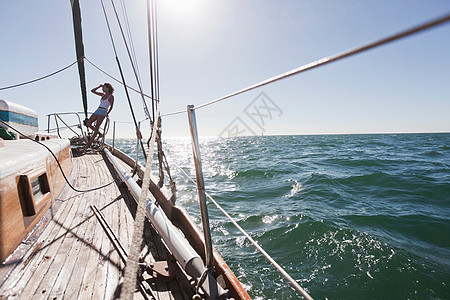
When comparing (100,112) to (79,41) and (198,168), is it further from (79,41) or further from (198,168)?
(198,168)

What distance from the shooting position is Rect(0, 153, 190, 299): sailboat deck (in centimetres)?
153

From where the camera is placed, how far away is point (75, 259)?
1835 millimetres

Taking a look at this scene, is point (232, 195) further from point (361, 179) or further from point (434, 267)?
point (361, 179)

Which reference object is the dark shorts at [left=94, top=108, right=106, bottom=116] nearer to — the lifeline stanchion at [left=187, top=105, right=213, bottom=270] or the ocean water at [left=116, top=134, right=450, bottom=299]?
the ocean water at [left=116, top=134, right=450, bottom=299]

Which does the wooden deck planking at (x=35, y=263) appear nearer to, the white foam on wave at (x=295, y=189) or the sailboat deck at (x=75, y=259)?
the sailboat deck at (x=75, y=259)

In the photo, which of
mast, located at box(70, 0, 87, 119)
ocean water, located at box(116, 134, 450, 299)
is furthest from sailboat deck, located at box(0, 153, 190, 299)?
mast, located at box(70, 0, 87, 119)

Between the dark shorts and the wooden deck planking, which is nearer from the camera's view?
the wooden deck planking

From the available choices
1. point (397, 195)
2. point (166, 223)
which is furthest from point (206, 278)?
point (397, 195)

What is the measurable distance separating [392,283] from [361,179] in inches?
235

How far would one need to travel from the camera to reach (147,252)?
2027 millimetres

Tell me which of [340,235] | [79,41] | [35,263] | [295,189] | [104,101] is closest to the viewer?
[35,263]

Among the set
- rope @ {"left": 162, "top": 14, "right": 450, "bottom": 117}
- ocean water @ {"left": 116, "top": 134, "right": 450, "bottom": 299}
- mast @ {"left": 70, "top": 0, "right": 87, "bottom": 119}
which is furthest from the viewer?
mast @ {"left": 70, "top": 0, "right": 87, "bottom": 119}

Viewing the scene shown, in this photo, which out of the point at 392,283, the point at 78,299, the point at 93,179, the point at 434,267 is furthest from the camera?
the point at 93,179

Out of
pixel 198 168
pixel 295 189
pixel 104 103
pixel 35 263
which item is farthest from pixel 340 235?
pixel 104 103
